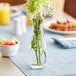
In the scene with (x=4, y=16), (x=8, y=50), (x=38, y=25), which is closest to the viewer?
(x=38, y=25)

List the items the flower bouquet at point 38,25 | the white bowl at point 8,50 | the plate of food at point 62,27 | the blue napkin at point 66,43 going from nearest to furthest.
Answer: the flower bouquet at point 38,25 → the white bowl at point 8,50 → the blue napkin at point 66,43 → the plate of food at point 62,27

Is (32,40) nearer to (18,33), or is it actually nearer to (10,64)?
(10,64)

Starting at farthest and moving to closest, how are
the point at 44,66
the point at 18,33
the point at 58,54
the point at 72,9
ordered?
the point at 72,9, the point at 18,33, the point at 58,54, the point at 44,66

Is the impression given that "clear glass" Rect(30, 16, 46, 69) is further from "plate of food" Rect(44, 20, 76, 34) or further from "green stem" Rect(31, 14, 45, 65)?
"plate of food" Rect(44, 20, 76, 34)

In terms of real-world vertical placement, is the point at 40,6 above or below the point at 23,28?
above

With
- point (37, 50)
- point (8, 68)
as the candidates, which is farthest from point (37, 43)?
point (8, 68)

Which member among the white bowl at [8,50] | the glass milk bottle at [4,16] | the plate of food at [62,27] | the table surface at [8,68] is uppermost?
the glass milk bottle at [4,16]

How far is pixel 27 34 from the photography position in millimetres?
1968

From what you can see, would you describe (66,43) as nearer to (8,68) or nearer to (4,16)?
(8,68)

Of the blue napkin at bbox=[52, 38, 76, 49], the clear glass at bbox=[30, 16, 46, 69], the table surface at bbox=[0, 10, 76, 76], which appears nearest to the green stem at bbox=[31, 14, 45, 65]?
the clear glass at bbox=[30, 16, 46, 69]

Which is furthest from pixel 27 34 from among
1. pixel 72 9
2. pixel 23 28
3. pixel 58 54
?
pixel 72 9

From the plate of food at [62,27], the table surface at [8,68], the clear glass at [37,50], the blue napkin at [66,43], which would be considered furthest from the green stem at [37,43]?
the plate of food at [62,27]

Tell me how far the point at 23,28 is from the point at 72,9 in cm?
88

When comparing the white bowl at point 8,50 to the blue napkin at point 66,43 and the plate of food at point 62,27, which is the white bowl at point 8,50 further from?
the plate of food at point 62,27
